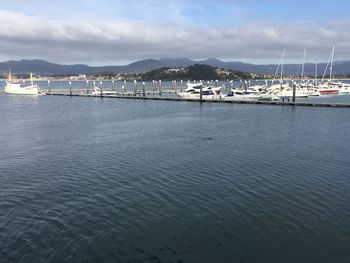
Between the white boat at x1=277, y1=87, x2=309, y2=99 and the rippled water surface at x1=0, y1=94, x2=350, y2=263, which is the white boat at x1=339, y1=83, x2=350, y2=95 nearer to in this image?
the white boat at x1=277, y1=87, x2=309, y2=99

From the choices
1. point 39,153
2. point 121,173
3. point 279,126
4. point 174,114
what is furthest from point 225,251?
point 174,114

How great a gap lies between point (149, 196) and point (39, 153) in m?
16.1

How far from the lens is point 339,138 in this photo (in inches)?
1630

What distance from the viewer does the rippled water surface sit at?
Answer: 16531 mm

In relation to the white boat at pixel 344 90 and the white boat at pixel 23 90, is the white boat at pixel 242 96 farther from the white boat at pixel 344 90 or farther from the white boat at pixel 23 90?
the white boat at pixel 23 90

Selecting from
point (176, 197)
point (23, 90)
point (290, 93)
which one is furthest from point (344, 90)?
point (176, 197)

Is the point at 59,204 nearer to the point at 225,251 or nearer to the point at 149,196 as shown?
the point at 149,196

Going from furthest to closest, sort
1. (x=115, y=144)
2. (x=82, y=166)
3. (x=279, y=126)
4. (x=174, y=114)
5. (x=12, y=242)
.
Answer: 1. (x=174, y=114)
2. (x=279, y=126)
3. (x=115, y=144)
4. (x=82, y=166)
5. (x=12, y=242)

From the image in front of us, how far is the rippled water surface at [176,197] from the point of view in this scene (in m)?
16.5

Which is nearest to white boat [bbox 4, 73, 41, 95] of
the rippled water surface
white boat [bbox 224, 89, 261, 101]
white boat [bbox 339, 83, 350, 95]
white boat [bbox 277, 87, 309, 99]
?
white boat [bbox 224, 89, 261, 101]

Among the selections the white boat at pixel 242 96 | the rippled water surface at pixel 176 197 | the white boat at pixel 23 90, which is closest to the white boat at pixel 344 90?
the white boat at pixel 242 96

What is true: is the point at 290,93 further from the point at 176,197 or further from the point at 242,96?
the point at 176,197

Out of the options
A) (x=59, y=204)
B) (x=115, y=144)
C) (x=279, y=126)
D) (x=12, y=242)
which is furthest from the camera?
(x=279, y=126)

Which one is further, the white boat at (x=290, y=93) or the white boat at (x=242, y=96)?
the white boat at (x=290, y=93)
